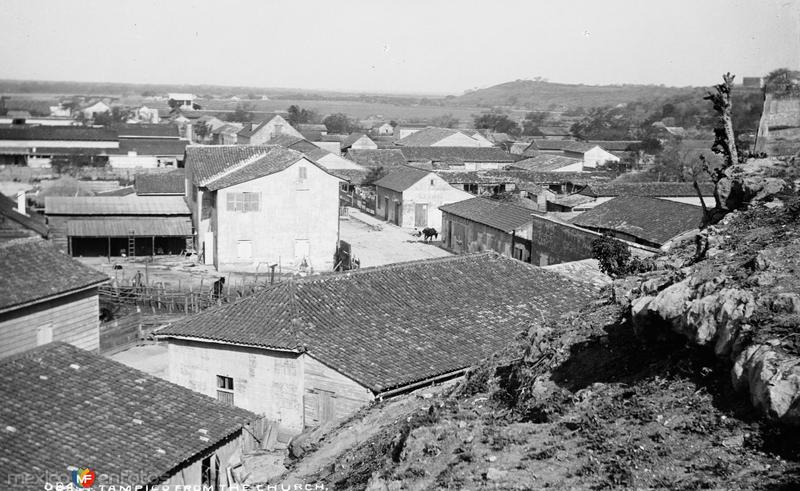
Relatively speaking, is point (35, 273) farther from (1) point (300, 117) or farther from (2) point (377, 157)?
(1) point (300, 117)

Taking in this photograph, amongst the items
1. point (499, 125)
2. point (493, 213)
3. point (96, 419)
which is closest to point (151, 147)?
point (493, 213)

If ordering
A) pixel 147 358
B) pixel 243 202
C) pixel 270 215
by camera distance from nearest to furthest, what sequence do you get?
pixel 147 358 < pixel 243 202 < pixel 270 215

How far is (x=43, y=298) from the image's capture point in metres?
18.8

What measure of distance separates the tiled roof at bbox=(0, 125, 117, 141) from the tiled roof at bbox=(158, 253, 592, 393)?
53469 millimetres

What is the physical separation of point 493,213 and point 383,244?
7127 millimetres

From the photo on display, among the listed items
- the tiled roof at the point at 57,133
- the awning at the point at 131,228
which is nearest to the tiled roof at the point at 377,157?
the tiled roof at the point at 57,133

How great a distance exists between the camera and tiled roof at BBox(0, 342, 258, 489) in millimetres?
10211

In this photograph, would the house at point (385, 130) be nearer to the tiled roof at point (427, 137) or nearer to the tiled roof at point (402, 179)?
the tiled roof at point (427, 137)

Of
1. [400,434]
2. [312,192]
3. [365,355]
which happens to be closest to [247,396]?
[365,355]

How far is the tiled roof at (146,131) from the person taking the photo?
75.7 m

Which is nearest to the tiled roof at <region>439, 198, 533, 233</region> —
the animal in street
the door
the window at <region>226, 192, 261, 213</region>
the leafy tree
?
the animal in street

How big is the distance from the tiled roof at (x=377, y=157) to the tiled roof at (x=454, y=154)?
83cm

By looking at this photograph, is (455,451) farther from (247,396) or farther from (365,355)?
(247,396)

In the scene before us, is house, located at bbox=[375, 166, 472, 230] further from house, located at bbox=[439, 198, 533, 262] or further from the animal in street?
house, located at bbox=[439, 198, 533, 262]
